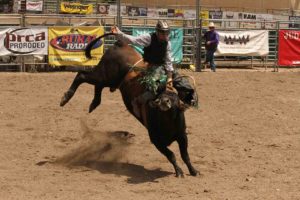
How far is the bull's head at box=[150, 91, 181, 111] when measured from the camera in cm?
617

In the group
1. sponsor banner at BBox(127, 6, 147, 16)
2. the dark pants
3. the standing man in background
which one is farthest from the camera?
sponsor banner at BBox(127, 6, 147, 16)

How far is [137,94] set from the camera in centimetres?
698

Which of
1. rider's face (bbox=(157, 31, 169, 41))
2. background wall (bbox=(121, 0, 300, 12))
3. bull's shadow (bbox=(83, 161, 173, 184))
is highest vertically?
background wall (bbox=(121, 0, 300, 12))

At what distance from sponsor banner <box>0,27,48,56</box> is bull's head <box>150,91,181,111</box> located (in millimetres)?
9705

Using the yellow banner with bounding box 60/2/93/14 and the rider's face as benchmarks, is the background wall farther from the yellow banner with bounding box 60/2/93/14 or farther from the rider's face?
the rider's face

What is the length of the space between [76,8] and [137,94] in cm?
2854

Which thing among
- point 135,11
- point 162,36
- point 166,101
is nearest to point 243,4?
point 135,11

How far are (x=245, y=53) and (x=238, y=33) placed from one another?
0.73 meters

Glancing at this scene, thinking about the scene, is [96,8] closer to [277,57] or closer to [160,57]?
Result: [277,57]

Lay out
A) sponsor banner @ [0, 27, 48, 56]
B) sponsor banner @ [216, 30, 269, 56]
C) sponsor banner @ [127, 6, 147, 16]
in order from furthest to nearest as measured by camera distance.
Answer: sponsor banner @ [127, 6, 147, 16] < sponsor banner @ [216, 30, 269, 56] < sponsor banner @ [0, 27, 48, 56]

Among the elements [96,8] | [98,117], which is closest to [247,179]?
[98,117]

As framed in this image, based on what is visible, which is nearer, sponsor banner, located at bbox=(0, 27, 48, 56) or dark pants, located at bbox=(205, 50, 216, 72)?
sponsor banner, located at bbox=(0, 27, 48, 56)

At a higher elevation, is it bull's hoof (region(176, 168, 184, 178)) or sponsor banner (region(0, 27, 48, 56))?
sponsor banner (region(0, 27, 48, 56))

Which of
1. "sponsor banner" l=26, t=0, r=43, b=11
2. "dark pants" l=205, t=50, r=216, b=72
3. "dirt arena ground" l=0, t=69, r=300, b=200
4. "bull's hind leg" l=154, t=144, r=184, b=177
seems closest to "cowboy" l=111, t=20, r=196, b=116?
"bull's hind leg" l=154, t=144, r=184, b=177
